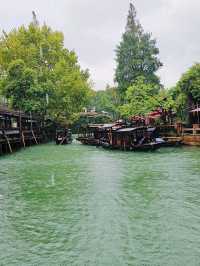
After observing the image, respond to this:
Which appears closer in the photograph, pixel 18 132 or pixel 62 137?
pixel 18 132

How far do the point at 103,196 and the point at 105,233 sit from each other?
346cm

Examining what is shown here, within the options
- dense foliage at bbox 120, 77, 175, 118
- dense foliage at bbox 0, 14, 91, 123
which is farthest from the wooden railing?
dense foliage at bbox 0, 14, 91, 123

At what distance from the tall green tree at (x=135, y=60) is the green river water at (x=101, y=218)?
34.1 meters

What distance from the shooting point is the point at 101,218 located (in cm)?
851

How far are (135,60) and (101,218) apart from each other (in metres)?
41.4

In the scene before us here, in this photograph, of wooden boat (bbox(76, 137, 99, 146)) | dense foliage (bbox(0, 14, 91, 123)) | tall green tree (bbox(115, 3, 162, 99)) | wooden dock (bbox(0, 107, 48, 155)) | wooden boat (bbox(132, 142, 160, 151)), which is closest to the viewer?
wooden boat (bbox(132, 142, 160, 151))

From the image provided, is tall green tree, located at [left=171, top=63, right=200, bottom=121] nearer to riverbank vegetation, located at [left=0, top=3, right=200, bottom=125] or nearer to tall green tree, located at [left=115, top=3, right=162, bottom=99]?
riverbank vegetation, located at [left=0, top=3, right=200, bottom=125]

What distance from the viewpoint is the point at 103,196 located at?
426 inches

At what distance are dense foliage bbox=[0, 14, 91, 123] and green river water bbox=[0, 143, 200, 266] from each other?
2355 cm

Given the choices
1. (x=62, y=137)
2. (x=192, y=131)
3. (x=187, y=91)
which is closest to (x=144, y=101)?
(x=187, y=91)

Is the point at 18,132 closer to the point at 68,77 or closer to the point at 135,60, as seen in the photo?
the point at 68,77

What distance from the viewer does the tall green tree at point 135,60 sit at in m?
47.9

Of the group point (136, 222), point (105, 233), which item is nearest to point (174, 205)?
point (136, 222)

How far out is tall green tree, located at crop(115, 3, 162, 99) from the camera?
47875 mm
